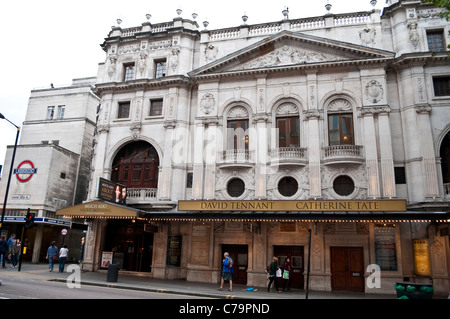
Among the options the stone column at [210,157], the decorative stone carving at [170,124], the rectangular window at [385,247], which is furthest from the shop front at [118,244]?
the rectangular window at [385,247]

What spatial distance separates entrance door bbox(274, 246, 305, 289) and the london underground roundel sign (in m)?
21.6

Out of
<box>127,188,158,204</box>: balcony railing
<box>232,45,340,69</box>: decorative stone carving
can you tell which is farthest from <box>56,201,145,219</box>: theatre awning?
<box>232,45,340,69</box>: decorative stone carving

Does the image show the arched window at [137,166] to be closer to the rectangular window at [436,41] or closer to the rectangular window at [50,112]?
the rectangular window at [50,112]

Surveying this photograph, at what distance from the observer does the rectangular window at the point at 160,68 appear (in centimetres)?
2736

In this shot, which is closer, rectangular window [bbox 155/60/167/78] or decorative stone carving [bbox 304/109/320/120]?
decorative stone carving [bbox 304/109/320/120]

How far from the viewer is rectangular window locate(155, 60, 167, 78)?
27359 mm

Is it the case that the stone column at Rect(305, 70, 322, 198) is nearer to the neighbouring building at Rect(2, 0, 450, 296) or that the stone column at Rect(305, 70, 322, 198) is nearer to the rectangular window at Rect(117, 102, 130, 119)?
the neighbouring building at Rect(2, 0, 450, 296)

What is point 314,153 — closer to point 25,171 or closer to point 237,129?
point 237,129

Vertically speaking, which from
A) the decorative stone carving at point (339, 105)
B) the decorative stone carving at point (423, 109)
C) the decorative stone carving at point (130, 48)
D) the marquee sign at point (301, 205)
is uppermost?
the decorative stone carving at point (130, 48)

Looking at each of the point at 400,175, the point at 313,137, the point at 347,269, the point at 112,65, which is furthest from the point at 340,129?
the point at 112,65

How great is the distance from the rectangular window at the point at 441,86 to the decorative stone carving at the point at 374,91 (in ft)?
10.9

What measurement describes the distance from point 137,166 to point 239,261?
10322 millimetres

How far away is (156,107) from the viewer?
1054 inches

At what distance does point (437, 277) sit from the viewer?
18.5 meters
